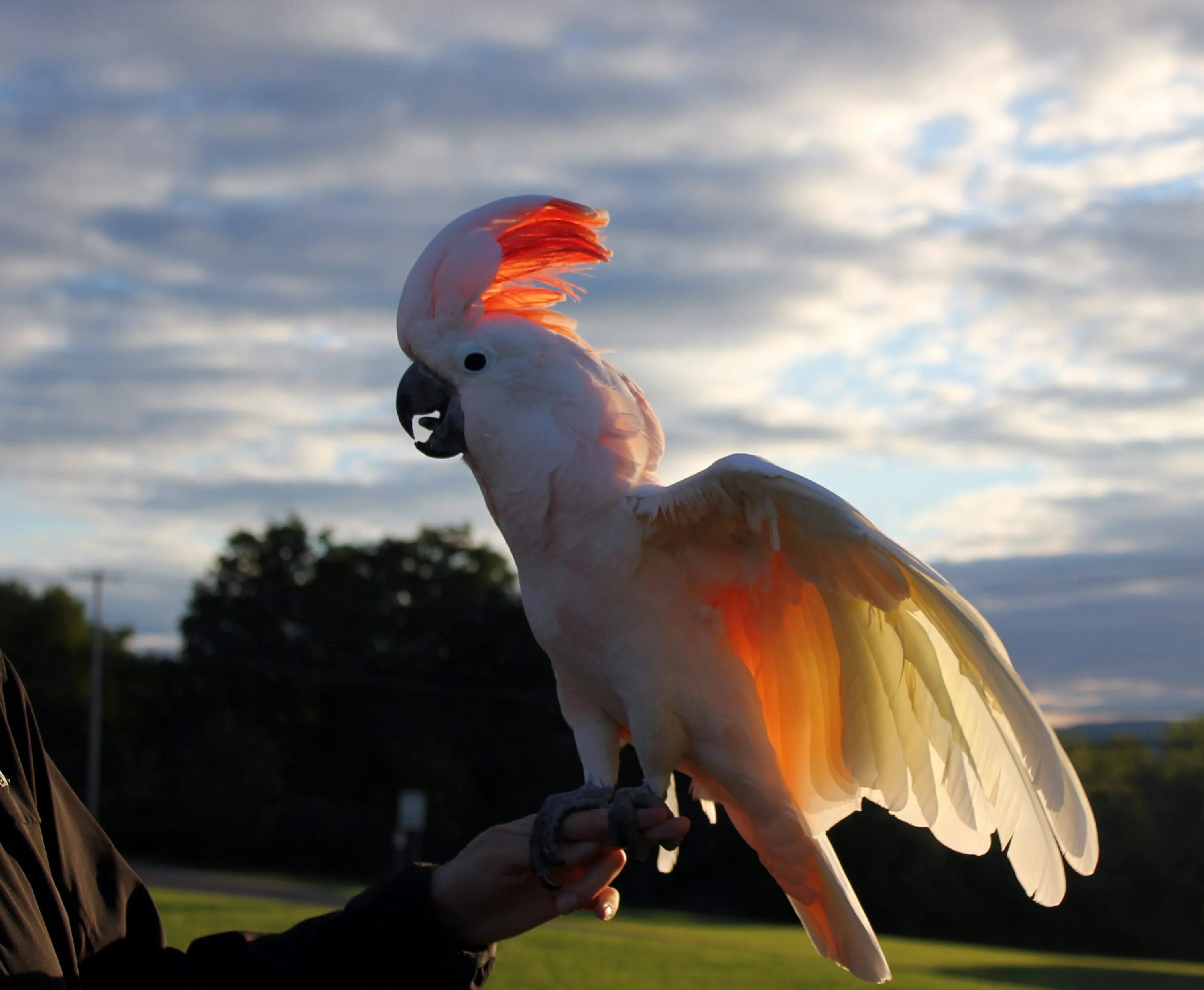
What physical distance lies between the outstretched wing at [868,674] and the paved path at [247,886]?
12891 mm

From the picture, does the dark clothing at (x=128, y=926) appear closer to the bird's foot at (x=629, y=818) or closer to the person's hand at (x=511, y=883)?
the person's hand at (x=511, y=883)

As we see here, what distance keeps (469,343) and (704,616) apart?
62 cm

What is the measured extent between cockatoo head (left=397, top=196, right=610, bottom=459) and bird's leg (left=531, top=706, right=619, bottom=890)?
1.77ft

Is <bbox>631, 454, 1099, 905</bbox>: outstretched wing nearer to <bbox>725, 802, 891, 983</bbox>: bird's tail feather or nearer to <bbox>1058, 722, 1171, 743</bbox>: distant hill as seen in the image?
<bbox>725, 802, 891, 983</bbox>: bird's tail feather

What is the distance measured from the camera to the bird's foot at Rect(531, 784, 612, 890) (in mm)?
1818

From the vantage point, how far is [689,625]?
6.46 feet

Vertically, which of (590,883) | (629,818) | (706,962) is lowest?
(706,962)

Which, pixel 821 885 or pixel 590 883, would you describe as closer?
pixel 590 883

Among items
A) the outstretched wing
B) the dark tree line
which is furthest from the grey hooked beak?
the dark tree line

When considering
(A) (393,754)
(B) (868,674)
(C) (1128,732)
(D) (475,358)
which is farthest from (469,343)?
(A) (393,754)

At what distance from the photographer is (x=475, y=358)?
196 cm

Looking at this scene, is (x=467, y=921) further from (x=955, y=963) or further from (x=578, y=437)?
(x=955, y=963)

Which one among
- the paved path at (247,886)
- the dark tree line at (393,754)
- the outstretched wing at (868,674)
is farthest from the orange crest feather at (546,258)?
the dark tree line at (393,754)

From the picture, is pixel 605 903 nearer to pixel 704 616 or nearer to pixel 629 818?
pixel 629 818
